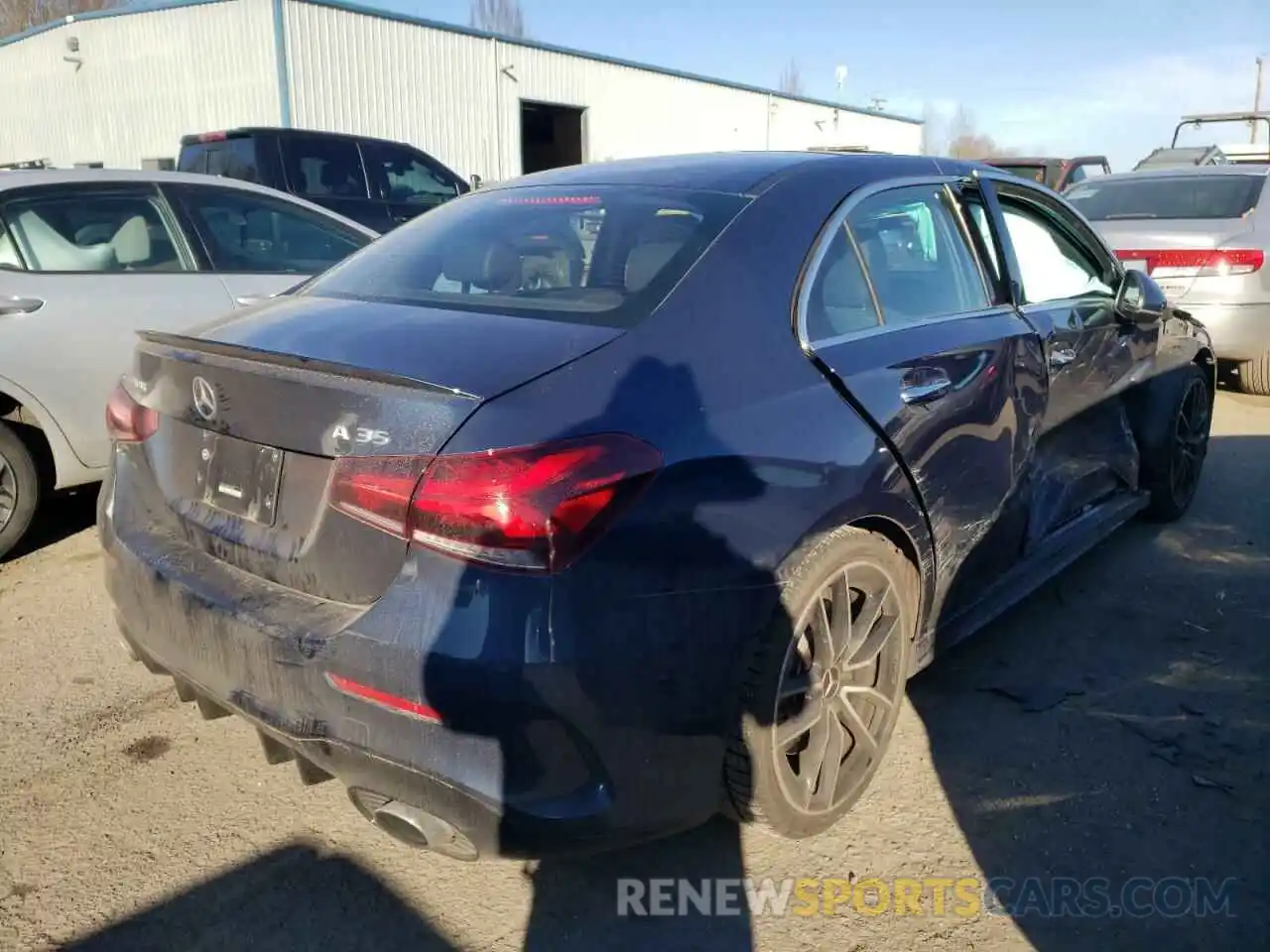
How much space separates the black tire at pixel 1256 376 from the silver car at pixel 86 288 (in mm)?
6954

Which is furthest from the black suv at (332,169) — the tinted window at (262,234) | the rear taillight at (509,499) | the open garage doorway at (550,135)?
the open garage doorway at (550,135)

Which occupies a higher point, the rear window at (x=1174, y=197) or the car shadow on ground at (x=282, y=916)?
the rear window at (x=1174, y=197)

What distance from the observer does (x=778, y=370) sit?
90.2 inches

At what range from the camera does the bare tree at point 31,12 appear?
140 ft

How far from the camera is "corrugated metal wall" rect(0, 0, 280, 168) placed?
57.0ft

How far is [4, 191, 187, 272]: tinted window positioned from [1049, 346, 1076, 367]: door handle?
378 cm

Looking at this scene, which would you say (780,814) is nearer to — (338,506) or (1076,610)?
(338,506)

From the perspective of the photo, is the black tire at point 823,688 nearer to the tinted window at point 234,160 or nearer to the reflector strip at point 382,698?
the reflector strip at point 382,698

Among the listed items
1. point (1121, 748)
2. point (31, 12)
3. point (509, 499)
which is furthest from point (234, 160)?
point (31, 12)

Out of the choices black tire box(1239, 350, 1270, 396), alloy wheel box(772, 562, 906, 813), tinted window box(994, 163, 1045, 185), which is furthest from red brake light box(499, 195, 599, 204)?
tinted window box(994, 163, 1045, 185)

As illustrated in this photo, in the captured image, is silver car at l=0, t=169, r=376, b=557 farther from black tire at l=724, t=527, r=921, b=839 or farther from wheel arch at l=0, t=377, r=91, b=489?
black tire at l=724, t=527, r=921, b=839

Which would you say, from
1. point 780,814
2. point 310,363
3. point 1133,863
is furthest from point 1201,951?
point 310,363

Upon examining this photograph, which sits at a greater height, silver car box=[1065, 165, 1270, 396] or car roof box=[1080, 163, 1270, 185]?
car roof box=[1080, 163, 1270, 185]

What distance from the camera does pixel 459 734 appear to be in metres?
1.86
